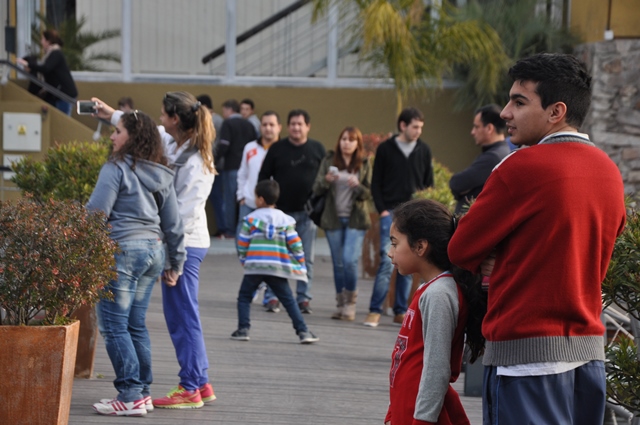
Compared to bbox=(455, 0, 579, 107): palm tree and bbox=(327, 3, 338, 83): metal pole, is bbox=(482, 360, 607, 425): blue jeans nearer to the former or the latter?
bbox=(455, 0, 579, 107): palm tree

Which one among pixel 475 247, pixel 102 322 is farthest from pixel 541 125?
pixel 102 322

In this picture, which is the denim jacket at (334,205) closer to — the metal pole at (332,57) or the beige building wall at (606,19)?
the beige building wall at (606,19)

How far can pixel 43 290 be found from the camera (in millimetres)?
5059

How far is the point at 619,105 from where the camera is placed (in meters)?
14.7

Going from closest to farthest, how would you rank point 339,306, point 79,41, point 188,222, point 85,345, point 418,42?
point 188,222
point 85,345
point 339,306
point 418,42
point 79,41

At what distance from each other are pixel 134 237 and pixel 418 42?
9.86 metres

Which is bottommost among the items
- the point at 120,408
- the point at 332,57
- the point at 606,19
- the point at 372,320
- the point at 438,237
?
the point at 372,320

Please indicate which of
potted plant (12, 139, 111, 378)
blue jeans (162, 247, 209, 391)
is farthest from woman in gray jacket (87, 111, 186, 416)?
potted plant (12, 139, 111, 378)

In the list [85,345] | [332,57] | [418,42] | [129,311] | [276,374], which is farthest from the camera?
[332,57]

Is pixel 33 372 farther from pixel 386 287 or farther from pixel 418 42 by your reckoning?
pixel 418 42

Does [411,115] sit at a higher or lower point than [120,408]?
higher

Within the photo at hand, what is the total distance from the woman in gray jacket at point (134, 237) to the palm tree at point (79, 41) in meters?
11.2

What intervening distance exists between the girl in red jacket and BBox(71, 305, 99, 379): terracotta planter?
3614 millimetres

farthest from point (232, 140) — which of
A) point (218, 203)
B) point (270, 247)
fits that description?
point (270, 247)
